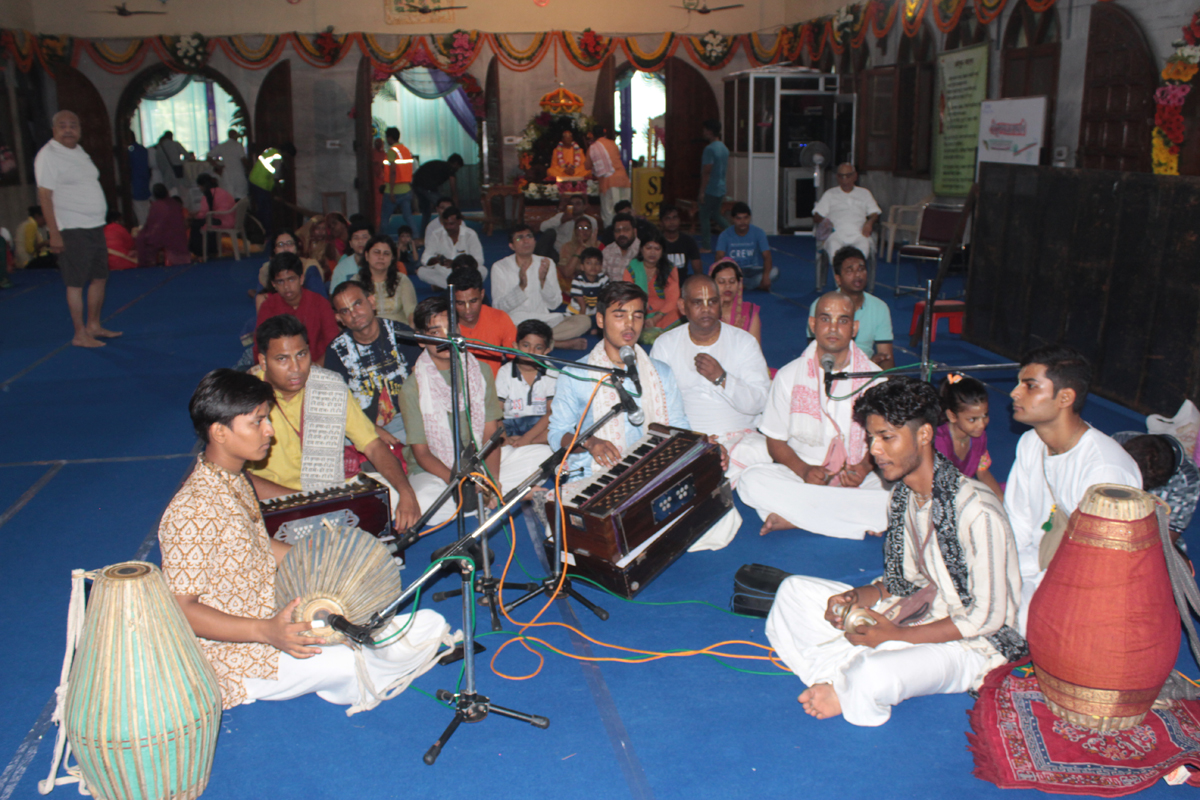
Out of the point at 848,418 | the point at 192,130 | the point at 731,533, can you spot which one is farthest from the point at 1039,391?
the point at 192,130

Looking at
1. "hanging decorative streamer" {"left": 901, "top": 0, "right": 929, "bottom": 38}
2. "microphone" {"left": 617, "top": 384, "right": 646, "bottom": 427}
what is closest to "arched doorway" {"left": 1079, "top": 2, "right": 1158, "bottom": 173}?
"hanging decorative streamer" {"left": 901, "top": 0, "right": 929, "bottom": 38}

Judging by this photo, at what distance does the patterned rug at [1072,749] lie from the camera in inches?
93.1

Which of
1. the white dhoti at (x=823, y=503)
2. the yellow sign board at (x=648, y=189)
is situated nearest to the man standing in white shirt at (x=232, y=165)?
the yellow sign board at (x=648, y=189)

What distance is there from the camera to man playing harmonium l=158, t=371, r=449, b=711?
2420 millimetres

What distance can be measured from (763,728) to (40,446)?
4.77 meters

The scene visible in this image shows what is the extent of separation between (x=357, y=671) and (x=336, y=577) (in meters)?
0.50

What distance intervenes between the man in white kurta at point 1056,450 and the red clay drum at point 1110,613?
53cm

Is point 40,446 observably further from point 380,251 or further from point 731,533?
point 731,533

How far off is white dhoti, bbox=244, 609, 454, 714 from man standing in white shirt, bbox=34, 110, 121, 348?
6.02 m

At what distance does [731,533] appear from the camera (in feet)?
13.3

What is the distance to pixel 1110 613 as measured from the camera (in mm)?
2340

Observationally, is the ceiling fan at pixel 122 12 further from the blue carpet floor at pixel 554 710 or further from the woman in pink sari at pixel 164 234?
the blue carpet floor at pixel 554 710

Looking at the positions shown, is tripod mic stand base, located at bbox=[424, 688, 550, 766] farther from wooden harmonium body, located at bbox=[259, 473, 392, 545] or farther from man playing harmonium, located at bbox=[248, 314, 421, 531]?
man playing harmonium, located at bbox=[248, 314, 421, 531]

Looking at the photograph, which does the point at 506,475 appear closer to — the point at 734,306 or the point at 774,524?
the point at 774,524
